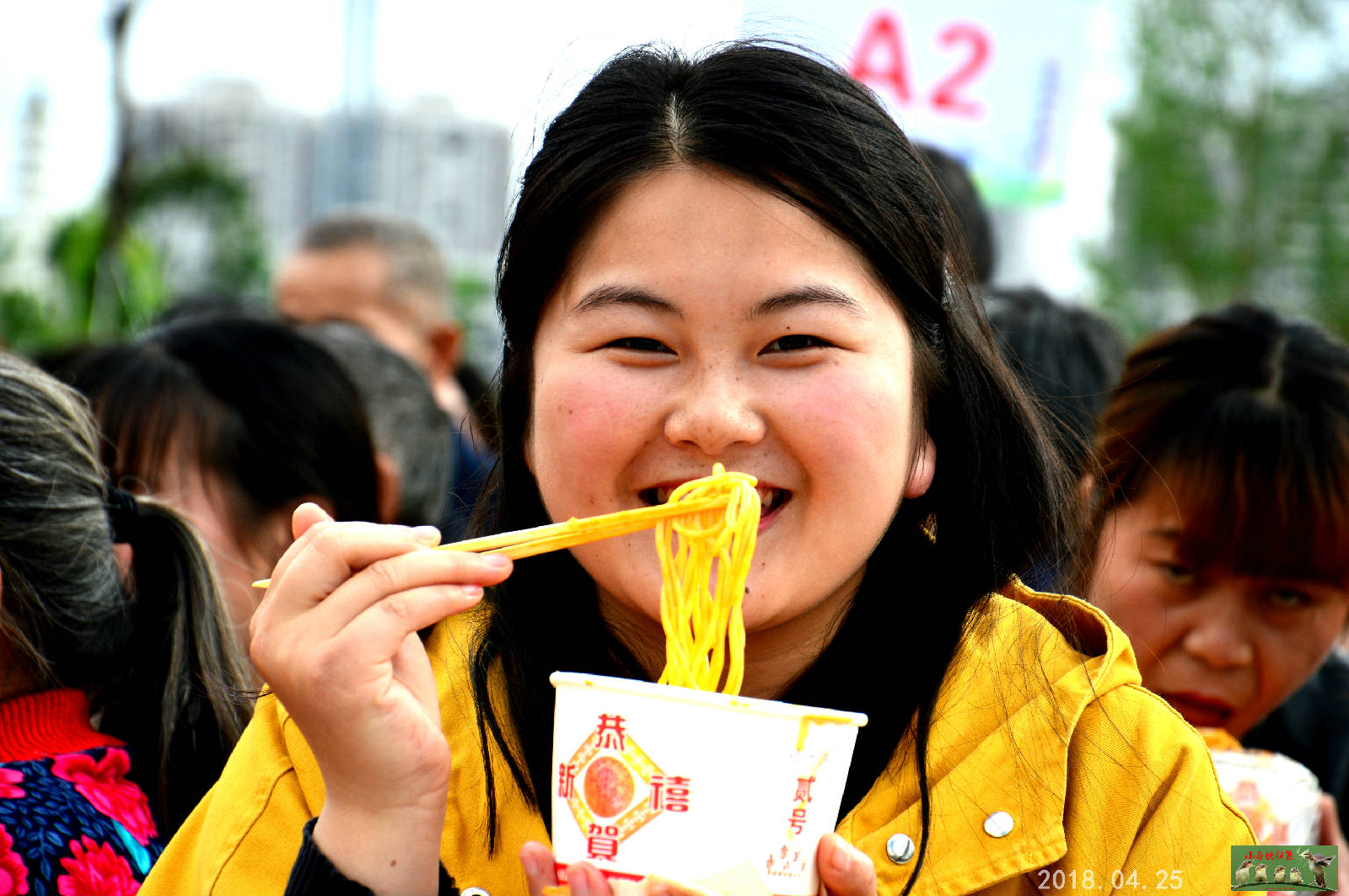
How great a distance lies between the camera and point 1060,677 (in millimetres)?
1953

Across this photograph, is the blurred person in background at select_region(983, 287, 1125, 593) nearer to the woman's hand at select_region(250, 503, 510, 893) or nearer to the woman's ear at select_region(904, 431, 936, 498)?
the woman's ear at select_region(904, 431, 936, 498)

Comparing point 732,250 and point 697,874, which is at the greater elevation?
point 732,250

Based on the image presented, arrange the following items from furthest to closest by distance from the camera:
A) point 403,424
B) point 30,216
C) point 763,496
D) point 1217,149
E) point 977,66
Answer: point 1217,149 < point 30,216 < point 977,66 < point 403,424 < point 763,496

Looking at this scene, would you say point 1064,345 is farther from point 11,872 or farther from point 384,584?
point 11,872

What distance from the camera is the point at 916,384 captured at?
80.0 inches

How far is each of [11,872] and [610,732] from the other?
3.57ft

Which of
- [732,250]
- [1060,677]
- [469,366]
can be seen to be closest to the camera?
[732,250]

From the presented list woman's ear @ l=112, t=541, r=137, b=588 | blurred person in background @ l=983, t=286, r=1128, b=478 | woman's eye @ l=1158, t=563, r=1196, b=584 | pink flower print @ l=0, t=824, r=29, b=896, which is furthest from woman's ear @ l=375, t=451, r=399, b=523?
woman's eye @ l=1158, t=563, r=1196, b=584

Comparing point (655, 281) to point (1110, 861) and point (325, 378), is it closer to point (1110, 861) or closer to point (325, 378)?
point (1110, 861)

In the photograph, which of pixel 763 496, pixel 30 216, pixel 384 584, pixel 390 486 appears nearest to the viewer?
pixel 384 584

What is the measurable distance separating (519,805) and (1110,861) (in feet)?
2.72

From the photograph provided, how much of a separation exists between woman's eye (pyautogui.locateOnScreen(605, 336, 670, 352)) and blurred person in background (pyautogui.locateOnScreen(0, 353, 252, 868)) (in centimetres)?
108

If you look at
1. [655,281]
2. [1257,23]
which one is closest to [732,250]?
[655,281]

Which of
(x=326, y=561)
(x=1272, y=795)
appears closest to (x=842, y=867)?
(x=326, y=561)
